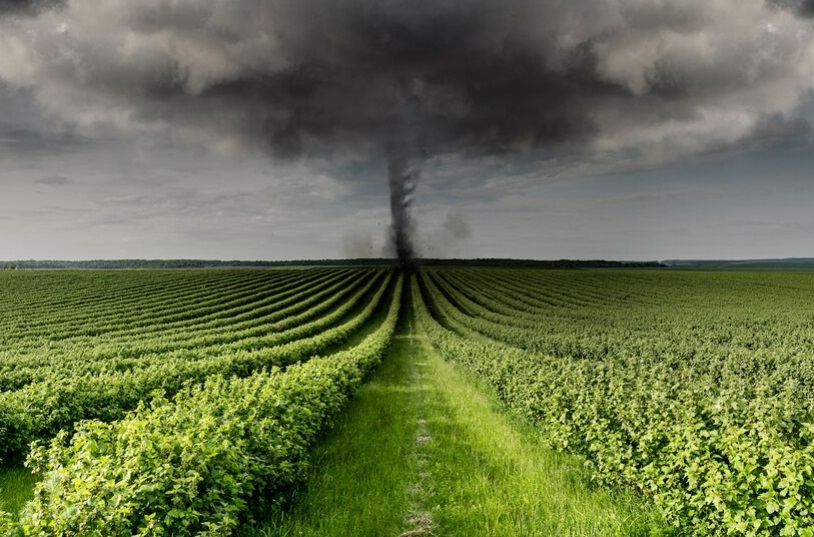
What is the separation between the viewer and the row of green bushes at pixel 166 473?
5.14 meters

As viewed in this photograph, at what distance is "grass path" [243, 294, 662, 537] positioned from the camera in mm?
8242

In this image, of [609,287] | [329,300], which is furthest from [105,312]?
[609,287]

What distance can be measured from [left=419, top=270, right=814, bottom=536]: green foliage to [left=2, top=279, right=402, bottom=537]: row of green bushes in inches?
243

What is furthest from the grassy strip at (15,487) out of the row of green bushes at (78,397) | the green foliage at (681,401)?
the green foliage at (681,401)

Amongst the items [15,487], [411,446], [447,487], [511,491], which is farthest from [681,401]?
A: [15,487]

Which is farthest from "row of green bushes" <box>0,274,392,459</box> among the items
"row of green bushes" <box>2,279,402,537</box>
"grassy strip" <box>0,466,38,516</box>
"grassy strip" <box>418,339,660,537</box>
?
"grassy strip" <box>418,339,660,537</box>

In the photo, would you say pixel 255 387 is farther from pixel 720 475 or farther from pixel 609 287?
pixel 609 287

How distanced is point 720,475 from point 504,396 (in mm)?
10915

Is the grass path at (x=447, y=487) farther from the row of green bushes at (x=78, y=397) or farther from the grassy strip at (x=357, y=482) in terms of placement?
the row of green bushes at (x=78, y=397)

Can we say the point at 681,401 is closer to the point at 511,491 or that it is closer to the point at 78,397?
the point at 511,491

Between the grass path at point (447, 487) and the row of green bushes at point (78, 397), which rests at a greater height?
the row of green bushes at point (78, 397)

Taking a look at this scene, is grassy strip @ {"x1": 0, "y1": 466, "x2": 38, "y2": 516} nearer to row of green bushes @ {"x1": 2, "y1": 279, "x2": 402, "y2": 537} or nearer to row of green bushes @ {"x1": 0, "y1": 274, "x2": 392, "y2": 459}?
row of green bushes @ {"x1": 0, "y1": 274, "x2": 392, "y2": 459}

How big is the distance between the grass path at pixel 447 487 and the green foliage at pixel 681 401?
0.70m

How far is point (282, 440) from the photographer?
29.7ft
